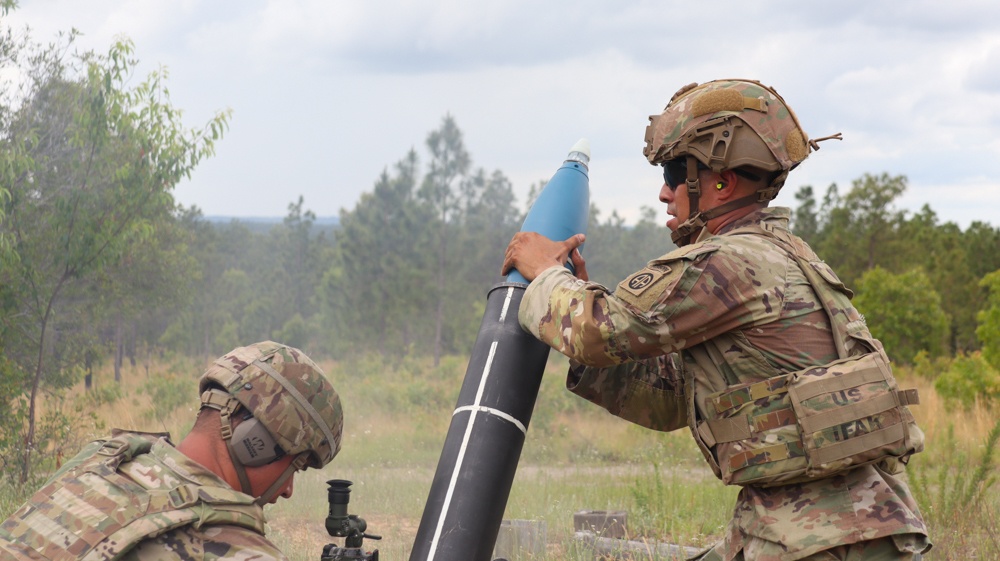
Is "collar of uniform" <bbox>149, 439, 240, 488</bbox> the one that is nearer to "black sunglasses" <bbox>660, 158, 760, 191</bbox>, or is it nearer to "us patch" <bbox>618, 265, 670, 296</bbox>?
"us patch" <bbox>618, 265, 670, 296</bbox>

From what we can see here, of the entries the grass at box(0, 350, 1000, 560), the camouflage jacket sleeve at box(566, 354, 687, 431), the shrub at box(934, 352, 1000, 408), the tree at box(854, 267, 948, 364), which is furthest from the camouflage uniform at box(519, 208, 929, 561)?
the tree at box(854, 267, 948, 364)

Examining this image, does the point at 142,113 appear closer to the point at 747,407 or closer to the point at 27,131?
the point at 27,131

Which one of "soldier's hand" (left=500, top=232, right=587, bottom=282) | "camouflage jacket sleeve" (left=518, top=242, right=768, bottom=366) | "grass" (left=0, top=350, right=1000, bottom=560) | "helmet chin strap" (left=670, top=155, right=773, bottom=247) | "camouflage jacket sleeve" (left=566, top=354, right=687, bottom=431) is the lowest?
"grass" (left=0, top=350, right=1000, bottom=560)

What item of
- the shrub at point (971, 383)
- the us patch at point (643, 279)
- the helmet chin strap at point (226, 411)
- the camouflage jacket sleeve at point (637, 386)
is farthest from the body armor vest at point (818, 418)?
the shrub at point (971, 383)

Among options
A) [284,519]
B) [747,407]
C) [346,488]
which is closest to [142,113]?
[284,519]

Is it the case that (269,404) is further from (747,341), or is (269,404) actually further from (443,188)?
(443,188)

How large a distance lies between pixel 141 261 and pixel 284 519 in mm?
13831

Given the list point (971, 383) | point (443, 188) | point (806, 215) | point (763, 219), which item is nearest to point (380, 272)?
point (443, 188)

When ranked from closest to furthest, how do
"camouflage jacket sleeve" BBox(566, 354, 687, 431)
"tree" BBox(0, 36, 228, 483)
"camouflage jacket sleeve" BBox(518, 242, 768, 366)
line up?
"camouflage jacket sleeve" BBox(518, 242, 768, 366) → "camouflage jacket sleeve" BBox(566, 354, 687, 431) → "tree" BBox(0, 36, 228, 483)

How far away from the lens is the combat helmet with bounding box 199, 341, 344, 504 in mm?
3639

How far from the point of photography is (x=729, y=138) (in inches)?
165

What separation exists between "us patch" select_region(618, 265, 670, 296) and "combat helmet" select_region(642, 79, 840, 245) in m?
0.46

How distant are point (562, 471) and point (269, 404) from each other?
12181 mm

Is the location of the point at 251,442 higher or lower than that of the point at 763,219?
lower
